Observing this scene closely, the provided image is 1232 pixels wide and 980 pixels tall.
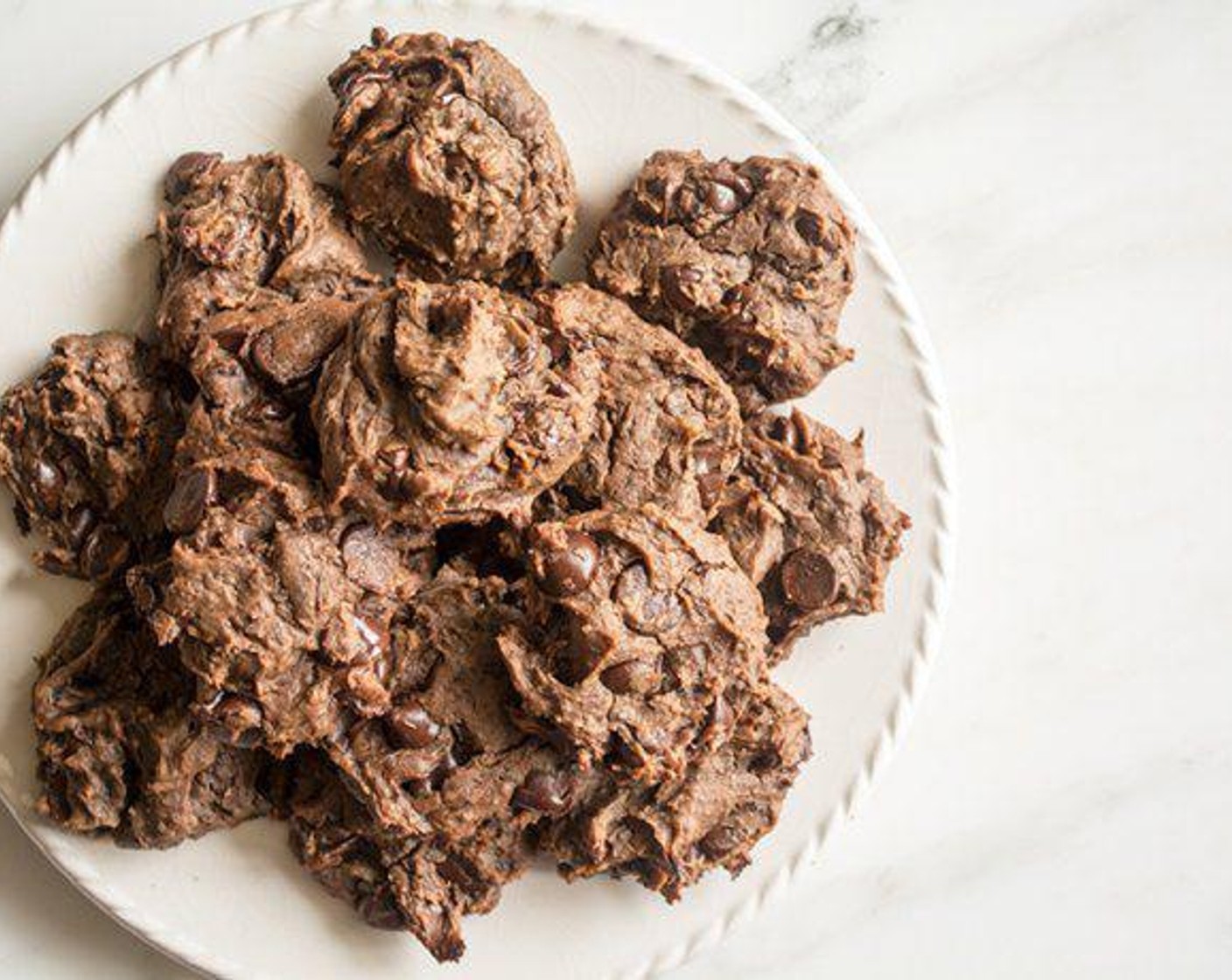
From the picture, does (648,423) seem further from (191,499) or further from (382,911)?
(382,911)

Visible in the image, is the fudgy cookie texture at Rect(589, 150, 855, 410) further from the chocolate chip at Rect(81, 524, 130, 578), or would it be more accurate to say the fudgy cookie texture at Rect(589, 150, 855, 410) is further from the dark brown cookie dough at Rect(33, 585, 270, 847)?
the dark brown cookie dough at Rect(33, 585, 270, 847)

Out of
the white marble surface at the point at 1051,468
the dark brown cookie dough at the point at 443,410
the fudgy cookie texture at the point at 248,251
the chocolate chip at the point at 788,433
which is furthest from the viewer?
the white marble surface at the point at 1051,468

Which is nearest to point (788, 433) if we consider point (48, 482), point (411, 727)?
point (411, 727)

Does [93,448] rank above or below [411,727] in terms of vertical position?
above

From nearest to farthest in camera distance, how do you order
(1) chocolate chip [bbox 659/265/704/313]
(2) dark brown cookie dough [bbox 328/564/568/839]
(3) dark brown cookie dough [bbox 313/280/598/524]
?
(3) dark brown cookie dough [bbox 313/280/598/524]
(2) dark brown cookie dough [bbox 328/564/568/839]
(1) chocolate chip [bbox 659/265/704/313]

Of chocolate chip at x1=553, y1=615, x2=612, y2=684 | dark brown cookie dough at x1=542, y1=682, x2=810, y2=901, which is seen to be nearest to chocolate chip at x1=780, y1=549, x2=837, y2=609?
dark brown cookie dough at x1=542, y1=682, x2=810, y2=901

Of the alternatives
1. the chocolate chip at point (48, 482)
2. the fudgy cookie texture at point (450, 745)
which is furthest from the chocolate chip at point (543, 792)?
the chocolate chip at point (48, 482)

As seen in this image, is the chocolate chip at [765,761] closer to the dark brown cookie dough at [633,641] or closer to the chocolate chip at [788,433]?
the dark brown cookie dough at [633,641]
